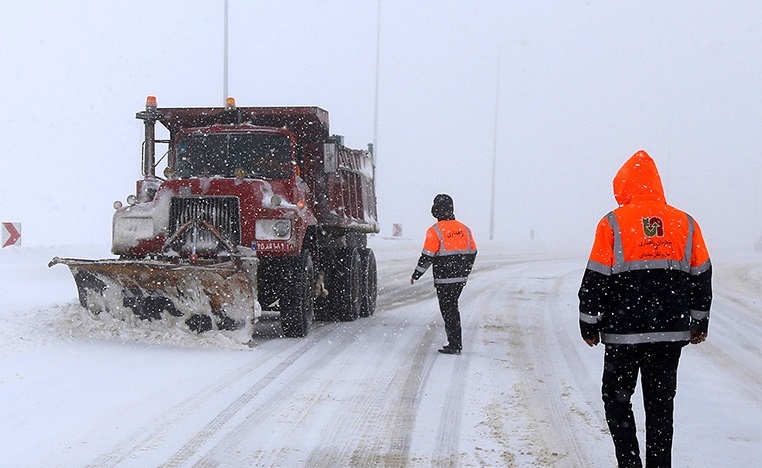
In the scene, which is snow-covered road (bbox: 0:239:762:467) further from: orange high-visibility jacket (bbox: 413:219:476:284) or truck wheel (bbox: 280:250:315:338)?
orange high-visibility jacket (bbox: 413:219:476:284)

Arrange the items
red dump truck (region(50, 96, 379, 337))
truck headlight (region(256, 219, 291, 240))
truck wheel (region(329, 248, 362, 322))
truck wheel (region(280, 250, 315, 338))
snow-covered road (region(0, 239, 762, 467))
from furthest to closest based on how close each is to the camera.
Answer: truck wheel (region(329, 248, 362, 322)) → truck wheel (region(280, 250, 315, 338)) → truck headlight (region(256, 219, 291, 240)) → red dump truck (region(50, 96, 379, 337)) → snow-covered road (region(0, 239, 762, 467))

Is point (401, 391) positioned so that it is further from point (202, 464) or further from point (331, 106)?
point (331, 106)

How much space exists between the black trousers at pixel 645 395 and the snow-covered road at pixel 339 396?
67 centimetres

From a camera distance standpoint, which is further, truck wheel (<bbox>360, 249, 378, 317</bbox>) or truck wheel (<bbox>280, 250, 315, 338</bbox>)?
truck wheel (<bbox>360, 249, 378, 317</bbox>)

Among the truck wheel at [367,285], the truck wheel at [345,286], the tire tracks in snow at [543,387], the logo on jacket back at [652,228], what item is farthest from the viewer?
the truck wheel at [367,285]

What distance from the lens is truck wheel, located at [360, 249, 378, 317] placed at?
12.6 meters

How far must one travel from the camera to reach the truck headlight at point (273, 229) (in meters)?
9.45

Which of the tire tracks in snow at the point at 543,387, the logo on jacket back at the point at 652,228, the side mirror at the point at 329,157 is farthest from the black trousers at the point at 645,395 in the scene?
the side mirror at the point at 329,157

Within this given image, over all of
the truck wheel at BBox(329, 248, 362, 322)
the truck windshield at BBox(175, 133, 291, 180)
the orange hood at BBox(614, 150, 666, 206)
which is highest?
the truck windshield at BBox(175, 133, 291, 180)

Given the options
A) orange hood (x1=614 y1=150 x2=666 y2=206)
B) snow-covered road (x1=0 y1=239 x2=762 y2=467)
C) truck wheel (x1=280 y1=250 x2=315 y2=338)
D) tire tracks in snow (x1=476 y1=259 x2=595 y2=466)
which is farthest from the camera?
truck wheel (x1=280 y1=250 x2=315 y2=338)

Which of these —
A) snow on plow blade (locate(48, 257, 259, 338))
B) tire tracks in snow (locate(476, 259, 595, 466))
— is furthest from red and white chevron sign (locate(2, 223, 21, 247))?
tire tracks in snow (locate(476, 259, 595, 466))

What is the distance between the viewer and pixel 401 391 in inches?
284

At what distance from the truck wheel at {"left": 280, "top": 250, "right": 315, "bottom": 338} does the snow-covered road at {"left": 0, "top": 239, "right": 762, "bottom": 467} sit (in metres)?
0.26

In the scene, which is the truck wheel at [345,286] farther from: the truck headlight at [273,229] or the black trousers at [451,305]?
the black trousers at [451,305]
